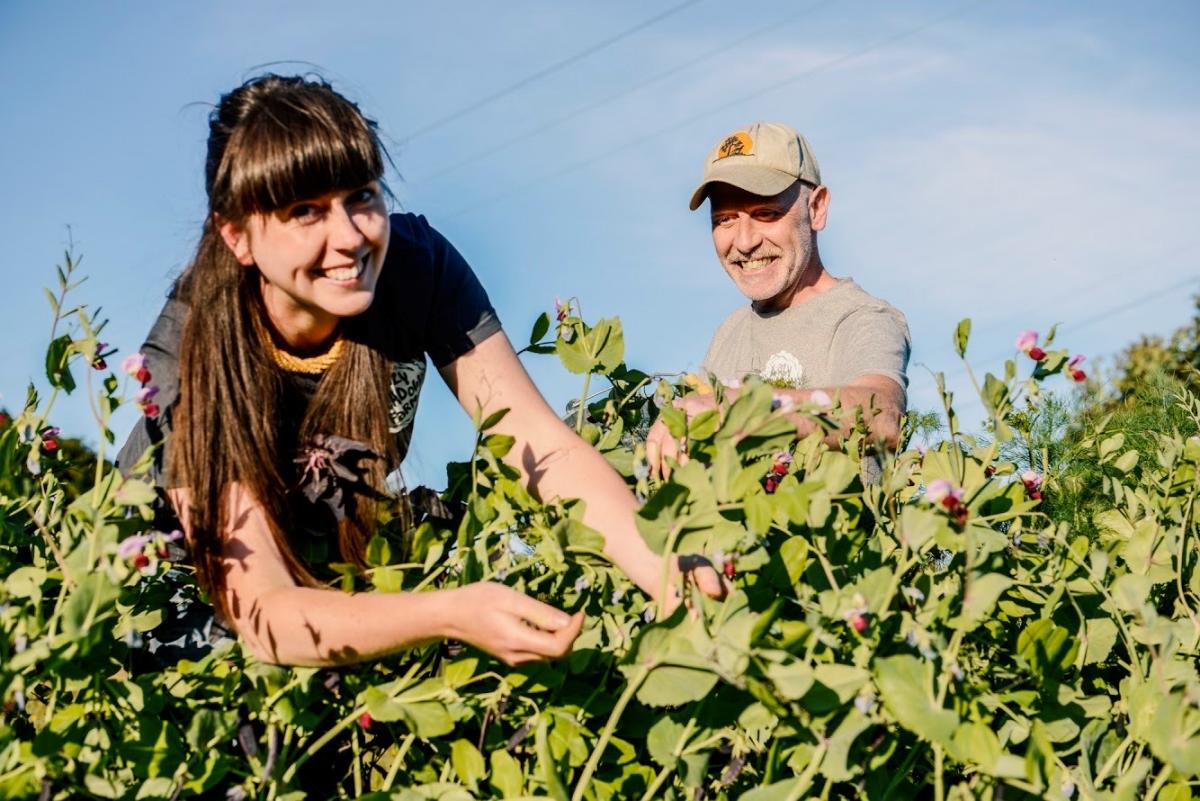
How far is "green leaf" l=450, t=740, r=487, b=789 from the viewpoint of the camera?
51.9 inches

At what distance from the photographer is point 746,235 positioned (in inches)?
123

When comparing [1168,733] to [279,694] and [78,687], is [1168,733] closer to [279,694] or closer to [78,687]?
[279,694]

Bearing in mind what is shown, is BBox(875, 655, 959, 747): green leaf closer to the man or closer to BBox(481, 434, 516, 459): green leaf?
BBox(481, 434, 516, 459): green leaf

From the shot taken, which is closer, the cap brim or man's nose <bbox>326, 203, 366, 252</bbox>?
man's nose <bbox>326, 203, 366, 252</bbox>

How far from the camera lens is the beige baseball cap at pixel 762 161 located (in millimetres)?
3078

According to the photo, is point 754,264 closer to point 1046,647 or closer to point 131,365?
point 1046,647

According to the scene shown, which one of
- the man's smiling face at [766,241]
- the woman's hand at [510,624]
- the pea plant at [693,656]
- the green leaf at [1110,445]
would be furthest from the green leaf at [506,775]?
the man's smiling face at [766,241]

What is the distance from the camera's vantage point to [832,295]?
3.02m

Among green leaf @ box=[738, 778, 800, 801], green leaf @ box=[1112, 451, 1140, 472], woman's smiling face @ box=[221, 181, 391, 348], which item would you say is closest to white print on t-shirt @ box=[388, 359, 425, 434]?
woman's smiling face @ box=[221, 181, 391, 348]

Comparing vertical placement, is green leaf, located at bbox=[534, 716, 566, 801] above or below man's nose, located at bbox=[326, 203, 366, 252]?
below

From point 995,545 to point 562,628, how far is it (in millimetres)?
539

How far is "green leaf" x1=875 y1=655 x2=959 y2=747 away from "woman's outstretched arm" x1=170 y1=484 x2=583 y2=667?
0.31 meters

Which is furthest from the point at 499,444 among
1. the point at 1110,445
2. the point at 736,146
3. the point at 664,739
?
the point at 736,146

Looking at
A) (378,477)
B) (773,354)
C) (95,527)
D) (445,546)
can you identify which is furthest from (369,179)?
(773,354)
